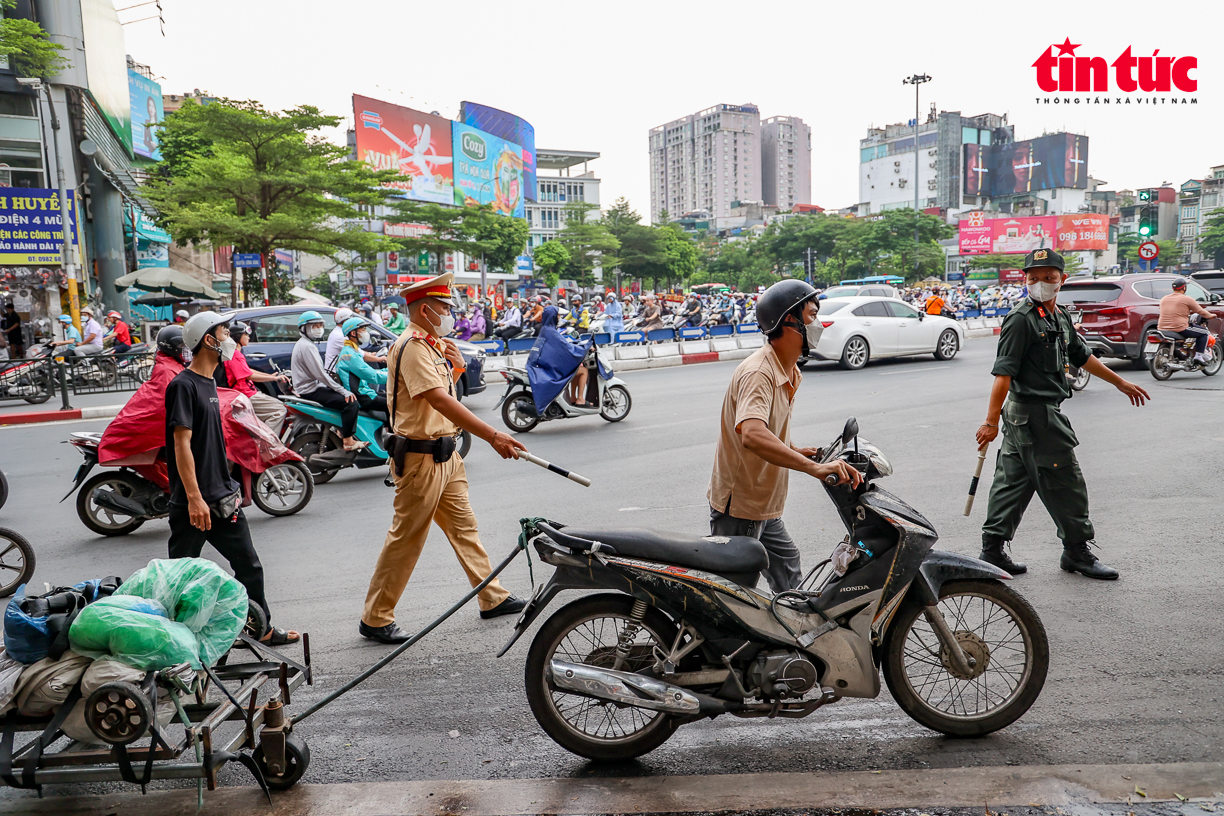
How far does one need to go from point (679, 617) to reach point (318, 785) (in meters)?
1.38

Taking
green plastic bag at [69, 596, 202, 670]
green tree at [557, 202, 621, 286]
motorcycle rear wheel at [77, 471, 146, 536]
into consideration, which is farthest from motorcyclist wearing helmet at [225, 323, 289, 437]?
green tree at [557, 202, 621, 286]

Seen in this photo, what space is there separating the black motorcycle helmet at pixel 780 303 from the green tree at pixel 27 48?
75.1ft

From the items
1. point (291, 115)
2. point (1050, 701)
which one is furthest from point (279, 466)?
point (291, 115)

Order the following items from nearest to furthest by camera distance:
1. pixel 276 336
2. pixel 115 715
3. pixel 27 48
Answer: pixel 115 715
pixel 276 336
pixel 27 48

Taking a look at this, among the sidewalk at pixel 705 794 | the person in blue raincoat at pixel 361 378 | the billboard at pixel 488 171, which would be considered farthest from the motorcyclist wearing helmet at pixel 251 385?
the billboard at pixel 488 171

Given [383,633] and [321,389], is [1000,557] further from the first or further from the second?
[321,389]

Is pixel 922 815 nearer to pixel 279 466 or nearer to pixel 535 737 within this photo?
pixel 535 737

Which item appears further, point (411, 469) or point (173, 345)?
point (173, 345)

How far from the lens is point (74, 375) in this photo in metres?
15.5

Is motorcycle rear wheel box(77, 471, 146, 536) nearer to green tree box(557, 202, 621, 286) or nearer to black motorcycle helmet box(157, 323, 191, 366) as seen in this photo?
black motorcycle helmet box(157, 323, 191, 366)

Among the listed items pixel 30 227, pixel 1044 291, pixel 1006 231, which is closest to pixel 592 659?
pixel 1044 291

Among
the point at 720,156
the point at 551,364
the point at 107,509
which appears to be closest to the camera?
the point at 107,509

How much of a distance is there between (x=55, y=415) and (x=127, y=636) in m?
12.6

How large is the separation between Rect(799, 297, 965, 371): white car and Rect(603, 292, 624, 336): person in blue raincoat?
7.26 m
